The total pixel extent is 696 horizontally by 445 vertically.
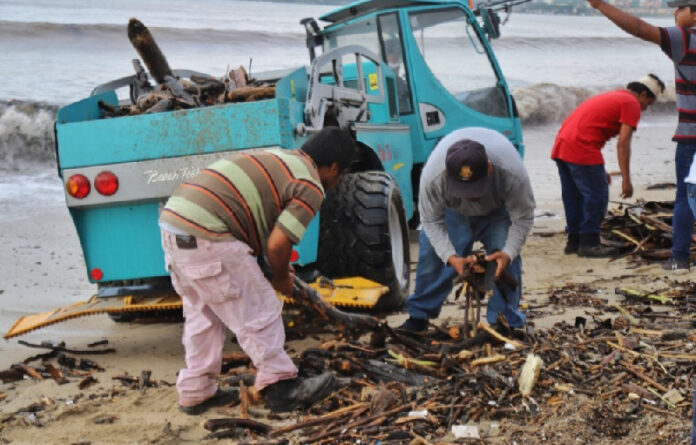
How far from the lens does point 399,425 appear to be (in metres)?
3.63

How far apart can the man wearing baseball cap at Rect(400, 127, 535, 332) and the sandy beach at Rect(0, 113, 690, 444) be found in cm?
73

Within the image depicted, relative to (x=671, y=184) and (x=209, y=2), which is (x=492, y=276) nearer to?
(x=671, y=184)

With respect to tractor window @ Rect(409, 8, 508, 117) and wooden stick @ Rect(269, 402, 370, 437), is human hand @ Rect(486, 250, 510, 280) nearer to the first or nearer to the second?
wooden stick @ Rect(269, 402, 370, 437)

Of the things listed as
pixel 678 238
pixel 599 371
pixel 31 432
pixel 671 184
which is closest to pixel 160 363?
pixel 31 432

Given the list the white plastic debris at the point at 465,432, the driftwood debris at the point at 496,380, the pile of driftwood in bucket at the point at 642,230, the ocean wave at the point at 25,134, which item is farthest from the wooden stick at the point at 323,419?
the ocean wave at the point at 25,134

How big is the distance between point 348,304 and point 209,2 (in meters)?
46.2

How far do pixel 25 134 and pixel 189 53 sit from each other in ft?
43.7

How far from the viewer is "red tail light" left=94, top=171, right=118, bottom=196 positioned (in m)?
4.96

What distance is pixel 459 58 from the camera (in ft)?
28.5

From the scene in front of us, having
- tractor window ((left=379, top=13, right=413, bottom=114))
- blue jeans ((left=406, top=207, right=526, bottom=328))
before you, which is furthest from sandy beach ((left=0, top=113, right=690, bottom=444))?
tractor window ((left=379, top=13, right=413, bottom=114))

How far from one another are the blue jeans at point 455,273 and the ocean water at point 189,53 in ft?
41.7

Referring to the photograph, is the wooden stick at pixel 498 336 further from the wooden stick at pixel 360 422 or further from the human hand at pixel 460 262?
the wooden stick at pixel 360 422

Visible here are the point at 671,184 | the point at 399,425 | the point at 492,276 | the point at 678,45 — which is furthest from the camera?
the point at 671,184

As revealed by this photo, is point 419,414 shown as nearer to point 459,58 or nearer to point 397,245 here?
point 397,245
